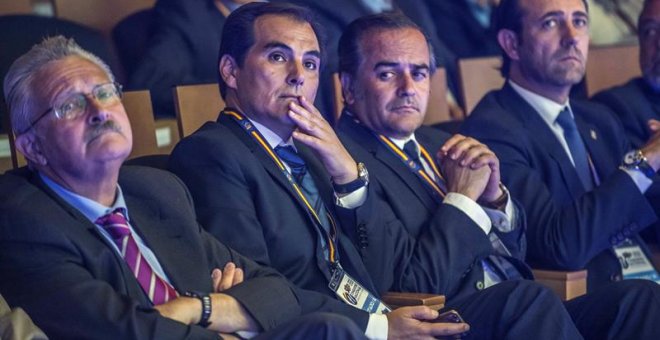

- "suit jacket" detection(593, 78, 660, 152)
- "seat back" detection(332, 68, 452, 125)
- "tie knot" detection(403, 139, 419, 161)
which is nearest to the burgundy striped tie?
"tie knot" detection(403, 139, 419, 161)

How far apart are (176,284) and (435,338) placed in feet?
2.14

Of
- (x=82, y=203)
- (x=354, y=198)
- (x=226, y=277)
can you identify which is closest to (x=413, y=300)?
(x=354, y=198)

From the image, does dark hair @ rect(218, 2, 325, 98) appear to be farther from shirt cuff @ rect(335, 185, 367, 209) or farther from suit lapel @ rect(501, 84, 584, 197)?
suit lapel @ rect(501, 84, 584, 197)

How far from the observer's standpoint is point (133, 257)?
238 centimetres

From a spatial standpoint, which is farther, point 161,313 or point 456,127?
point 456,127

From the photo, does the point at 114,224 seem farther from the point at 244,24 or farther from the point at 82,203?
the point at 244,24

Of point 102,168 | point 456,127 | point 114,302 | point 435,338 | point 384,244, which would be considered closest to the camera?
point 114,302

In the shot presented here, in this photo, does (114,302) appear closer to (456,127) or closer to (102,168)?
(102,168)

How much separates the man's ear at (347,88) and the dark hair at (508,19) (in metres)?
0.75

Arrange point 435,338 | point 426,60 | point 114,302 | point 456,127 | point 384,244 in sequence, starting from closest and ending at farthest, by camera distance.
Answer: point 114,302, point 435,338, point 384,244, point 426,60, point 456,127

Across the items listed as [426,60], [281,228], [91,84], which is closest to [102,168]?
[91,84]

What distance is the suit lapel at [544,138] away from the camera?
3600 mm

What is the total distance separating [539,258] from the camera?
137 inches

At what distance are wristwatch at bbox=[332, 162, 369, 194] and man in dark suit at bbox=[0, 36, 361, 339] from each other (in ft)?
1.23
